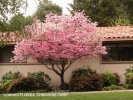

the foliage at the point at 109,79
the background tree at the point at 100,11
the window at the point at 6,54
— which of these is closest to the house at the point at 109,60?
the window at the point at 6,54

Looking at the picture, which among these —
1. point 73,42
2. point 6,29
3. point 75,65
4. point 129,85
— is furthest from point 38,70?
point 6,29

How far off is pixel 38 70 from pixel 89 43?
4.34m

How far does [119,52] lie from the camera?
76.1ft

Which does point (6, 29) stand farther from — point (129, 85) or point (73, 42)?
point (129, 85)

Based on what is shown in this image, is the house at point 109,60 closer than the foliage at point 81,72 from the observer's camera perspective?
No

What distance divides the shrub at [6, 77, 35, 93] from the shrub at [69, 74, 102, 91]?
2342mm

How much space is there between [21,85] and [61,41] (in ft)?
10.6

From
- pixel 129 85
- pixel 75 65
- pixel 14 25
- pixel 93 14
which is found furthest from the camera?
pixel 93 14

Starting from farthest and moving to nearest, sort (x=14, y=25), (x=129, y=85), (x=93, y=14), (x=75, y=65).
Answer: (x=93, y=14) → (x=75, y=65) → (x=129, y=85) → (x=14, y=25)

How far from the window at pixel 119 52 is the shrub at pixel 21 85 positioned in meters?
5.05

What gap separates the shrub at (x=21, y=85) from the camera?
20188 millimetres

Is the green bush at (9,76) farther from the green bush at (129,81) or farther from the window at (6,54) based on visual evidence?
the green bush at (129,81)

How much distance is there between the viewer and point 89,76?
20359 millimetres

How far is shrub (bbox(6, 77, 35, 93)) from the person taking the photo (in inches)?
795
